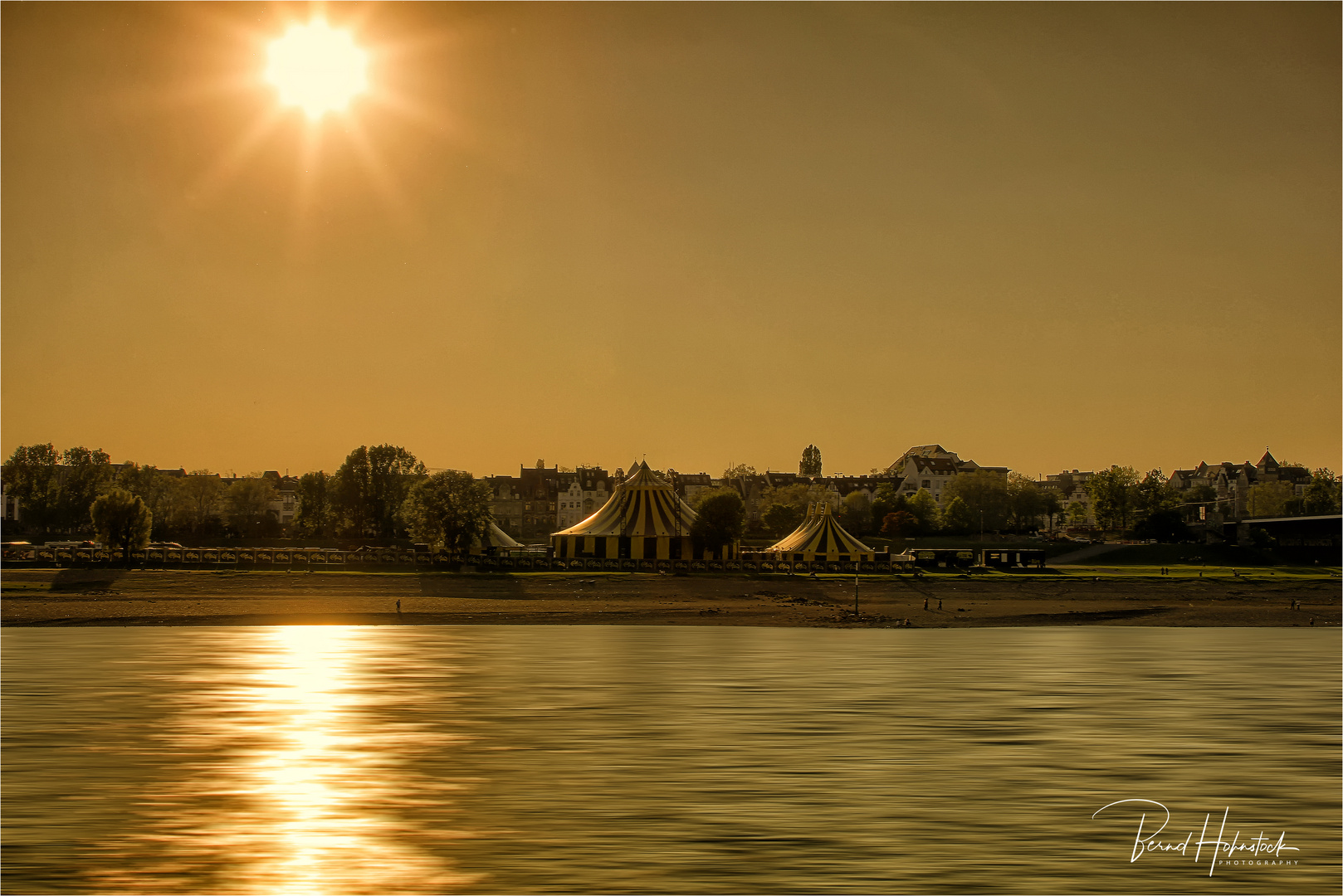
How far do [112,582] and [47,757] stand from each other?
42609mm

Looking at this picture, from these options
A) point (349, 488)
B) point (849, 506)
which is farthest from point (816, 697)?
point (849, 506)

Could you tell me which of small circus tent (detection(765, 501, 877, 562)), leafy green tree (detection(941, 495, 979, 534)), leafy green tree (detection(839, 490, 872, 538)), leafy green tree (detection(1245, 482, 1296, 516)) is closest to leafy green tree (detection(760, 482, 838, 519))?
leafy green tree (detection(839, 490, 872, 538))

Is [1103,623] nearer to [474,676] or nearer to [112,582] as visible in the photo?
[474,676]

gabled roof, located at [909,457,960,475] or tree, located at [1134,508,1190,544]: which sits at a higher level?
gabled roof, located at [909,457,960,475]

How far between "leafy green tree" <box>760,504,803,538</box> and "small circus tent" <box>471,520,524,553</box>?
85.9 ft

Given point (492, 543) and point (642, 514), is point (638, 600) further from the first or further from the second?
point (492, 543)

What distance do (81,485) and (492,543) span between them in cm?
5974

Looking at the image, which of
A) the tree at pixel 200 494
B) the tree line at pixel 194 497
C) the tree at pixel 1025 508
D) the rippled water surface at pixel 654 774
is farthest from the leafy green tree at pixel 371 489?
the rippled water surface at pixel 654 774

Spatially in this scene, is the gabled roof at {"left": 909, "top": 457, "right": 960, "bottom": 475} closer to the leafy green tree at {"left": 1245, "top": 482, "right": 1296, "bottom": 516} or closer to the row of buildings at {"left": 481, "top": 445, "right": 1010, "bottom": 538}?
the row of buildings at {"left": 481, "top": 445, "right": 1010, "bottom": 538}

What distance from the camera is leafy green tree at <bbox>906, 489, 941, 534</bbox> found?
108562 mm

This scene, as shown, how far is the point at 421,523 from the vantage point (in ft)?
236

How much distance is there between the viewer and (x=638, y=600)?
50.4 m

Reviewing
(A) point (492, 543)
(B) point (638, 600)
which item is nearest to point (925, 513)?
(A) point (492, 543)

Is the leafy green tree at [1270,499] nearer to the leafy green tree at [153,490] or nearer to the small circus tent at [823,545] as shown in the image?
the small circus tent at [823,545]
